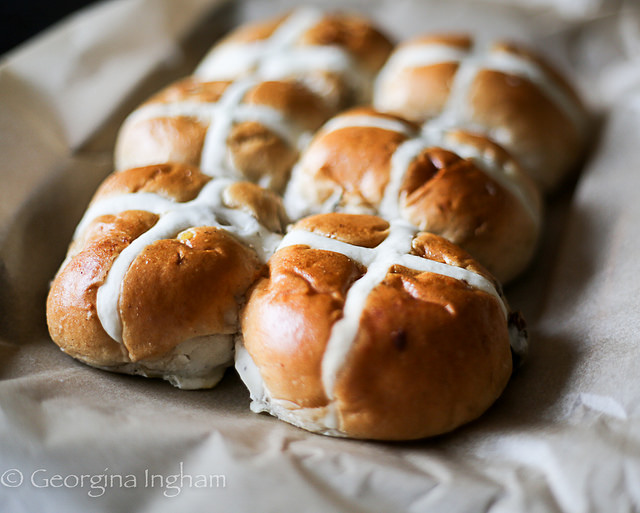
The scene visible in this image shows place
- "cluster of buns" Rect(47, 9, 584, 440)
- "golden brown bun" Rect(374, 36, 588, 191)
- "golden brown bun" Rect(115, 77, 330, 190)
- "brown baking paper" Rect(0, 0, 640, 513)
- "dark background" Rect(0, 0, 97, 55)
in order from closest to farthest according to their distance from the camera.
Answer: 1. "brown baking paper" Rect(0, 0, 640, 513)
2. "cluster of buns" Rect(47, 9, 584, 440)
3. "golden brown bun" Rect(115, 77, 330, 190)
4. "golden brown bun" Rect(374, 36, 588, 191)
5. "dark background" Rect(0, 0, 97, 55)

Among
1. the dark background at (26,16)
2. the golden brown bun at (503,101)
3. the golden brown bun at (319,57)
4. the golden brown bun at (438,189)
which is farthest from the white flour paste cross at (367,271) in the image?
the dark background at (26,16)

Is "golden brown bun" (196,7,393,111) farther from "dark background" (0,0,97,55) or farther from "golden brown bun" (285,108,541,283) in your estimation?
"dark background" (0,0,97,55)

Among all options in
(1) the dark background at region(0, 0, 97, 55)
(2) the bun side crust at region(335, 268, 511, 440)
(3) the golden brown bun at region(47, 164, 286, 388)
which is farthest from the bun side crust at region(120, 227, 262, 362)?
(1) the dark background at region(0, 0, 97, 55)

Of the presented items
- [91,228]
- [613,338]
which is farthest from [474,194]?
[91,228]

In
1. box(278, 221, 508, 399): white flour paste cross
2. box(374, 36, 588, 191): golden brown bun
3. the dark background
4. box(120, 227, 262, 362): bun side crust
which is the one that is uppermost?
the dark background

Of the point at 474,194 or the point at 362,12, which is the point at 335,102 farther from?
the point at 362,12

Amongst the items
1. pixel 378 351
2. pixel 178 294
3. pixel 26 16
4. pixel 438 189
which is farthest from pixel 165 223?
pixel 26 16
